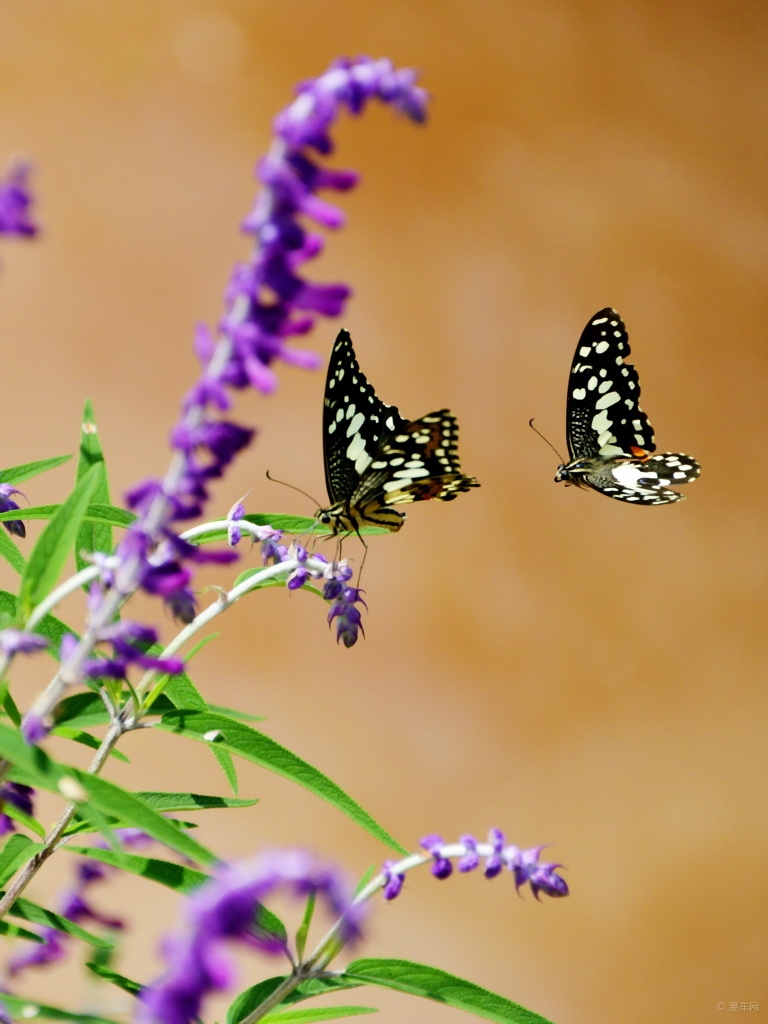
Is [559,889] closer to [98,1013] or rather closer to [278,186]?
[98,1013]

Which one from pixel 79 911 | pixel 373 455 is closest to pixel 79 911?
pixel 79 911

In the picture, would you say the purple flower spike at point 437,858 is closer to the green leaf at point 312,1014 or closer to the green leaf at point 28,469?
the green leaf at point 312,1014

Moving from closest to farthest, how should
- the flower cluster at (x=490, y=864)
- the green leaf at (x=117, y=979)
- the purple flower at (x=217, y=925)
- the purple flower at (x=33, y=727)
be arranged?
1. the purple flower at (x=217, y=925)
2. the purple flower at (x=33, y=727)
3. the flower cluster at (x=490, y=864)
4. the green leaf at (x=117, y=979)

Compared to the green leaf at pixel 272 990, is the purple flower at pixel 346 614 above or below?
above

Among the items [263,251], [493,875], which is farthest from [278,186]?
[493,875]

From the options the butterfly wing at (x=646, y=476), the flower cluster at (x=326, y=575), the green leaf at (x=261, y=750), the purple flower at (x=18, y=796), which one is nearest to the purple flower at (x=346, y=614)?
the flower cluster at (x=326, y=575)

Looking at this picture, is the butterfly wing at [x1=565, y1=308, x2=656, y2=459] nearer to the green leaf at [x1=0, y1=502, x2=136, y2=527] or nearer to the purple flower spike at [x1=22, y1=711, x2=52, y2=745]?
the green leaf at [x1=0, y1=502, x2=136, y2=527]

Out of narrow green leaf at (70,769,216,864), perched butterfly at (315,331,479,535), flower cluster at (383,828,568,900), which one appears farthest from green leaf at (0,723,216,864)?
perched butterfly at (315,331,479,535)
